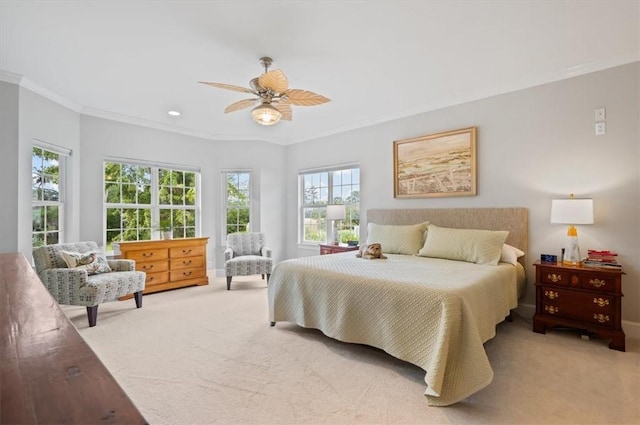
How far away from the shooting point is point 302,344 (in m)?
2.70

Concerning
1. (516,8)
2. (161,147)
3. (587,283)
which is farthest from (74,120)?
(587,283)

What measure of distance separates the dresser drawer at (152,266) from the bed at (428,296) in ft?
7.55

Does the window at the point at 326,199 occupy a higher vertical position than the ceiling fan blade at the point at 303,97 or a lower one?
lower

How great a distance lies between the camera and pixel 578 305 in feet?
9.13

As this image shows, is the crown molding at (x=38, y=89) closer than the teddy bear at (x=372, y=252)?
Yes

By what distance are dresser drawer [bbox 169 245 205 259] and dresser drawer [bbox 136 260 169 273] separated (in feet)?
Answer: 0.52

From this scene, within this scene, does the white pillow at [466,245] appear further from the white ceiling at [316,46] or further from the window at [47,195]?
the window at [47,195]

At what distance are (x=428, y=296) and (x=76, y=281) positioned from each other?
3.40 m

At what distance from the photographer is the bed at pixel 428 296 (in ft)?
6.24

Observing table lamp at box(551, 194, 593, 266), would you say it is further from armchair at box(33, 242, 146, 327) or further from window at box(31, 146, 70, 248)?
window at box(31, 146, 70, 248)

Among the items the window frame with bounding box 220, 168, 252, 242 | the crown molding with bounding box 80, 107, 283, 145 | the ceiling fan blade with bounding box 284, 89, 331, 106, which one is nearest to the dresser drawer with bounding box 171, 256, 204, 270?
the window frame with bounding box 220, 168, 252, 242

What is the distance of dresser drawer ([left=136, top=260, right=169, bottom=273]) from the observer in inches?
172

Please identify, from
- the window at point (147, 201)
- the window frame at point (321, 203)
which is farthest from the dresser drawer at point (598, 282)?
the window at point (147, 201)

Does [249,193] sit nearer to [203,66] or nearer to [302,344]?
[203,66]
